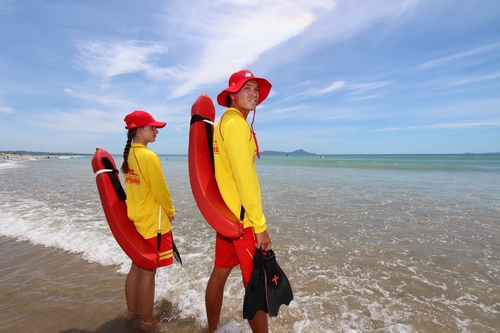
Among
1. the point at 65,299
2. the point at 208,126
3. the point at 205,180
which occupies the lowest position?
the point at 65,299

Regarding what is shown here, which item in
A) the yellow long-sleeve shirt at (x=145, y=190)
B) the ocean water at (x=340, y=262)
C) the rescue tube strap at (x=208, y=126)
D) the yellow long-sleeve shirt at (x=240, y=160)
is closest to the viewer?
the yellow long-sleeve shirt at (x=240, y=160)

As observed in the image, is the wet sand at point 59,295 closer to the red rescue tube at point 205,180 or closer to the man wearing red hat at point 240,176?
the man wearing red hat at point 240,176

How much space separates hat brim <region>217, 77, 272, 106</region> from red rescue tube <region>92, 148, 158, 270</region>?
152 centimetres

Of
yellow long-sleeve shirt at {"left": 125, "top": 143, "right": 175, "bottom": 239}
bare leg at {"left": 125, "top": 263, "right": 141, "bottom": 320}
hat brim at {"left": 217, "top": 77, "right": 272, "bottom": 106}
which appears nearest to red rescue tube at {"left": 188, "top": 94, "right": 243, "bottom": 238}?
hat brim at {"left": 217, "top": 77, "right": 272, "bottom": 106}

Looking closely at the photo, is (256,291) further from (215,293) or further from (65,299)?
(65,299)

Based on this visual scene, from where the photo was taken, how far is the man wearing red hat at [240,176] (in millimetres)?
1866

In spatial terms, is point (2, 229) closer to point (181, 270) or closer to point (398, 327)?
point (181, 270)

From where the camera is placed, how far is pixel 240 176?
1854 millimetres

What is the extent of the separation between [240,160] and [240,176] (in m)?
0.11

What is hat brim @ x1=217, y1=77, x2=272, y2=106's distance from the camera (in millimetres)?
2004

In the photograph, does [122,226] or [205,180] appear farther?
[122,226]

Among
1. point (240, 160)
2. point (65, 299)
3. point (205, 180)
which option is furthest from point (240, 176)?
point (65, 299)

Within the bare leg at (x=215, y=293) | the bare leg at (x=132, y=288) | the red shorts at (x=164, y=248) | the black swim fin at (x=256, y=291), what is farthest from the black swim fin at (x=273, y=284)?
the bare leg at (x=132, y=288)

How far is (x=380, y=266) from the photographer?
4172 millimetres
